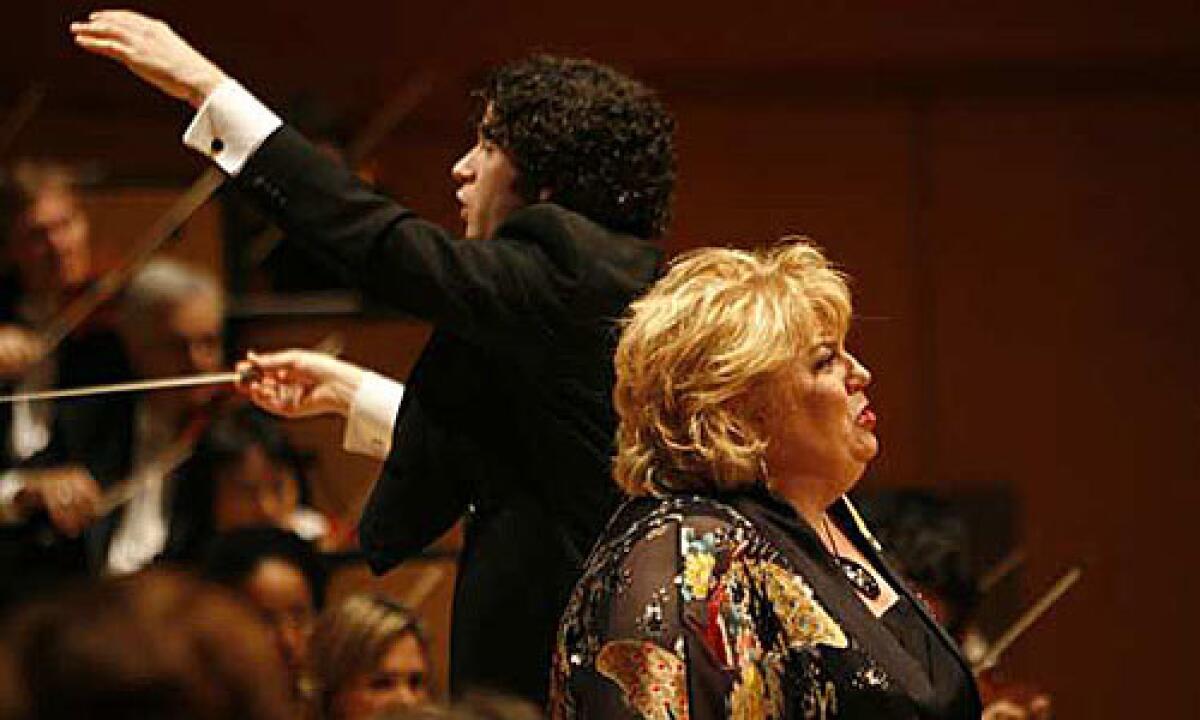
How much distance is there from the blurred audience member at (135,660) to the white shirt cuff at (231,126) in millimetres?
1508

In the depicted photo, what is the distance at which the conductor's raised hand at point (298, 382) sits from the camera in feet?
9.82

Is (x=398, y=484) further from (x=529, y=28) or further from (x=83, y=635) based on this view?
(x=529, y=28)

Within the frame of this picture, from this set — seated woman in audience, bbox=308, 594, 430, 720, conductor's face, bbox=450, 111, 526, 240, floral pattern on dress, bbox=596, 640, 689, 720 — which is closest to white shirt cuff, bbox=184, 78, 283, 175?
conductor's face, bbox=450, 111, 526, 240

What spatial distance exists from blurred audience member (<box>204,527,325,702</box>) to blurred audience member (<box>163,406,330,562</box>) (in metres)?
0.12

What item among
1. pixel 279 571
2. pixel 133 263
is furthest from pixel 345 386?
pixel 133 263

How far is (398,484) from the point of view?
2717mm

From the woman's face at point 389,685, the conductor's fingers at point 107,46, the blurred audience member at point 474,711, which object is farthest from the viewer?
the woman's face at point 389,685

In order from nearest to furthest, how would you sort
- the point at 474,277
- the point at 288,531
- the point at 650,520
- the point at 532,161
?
the point at 650,520 < the point at 474,277 < the point at 532,161 < the point at 288,531

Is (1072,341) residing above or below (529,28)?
below

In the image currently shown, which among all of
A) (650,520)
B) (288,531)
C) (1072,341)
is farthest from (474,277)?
(1072,341)

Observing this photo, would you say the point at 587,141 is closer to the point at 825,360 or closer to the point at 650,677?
the point at 825,360

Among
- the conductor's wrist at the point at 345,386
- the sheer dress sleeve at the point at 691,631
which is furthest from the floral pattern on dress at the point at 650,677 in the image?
the conductor's wrist at the point at 345,386

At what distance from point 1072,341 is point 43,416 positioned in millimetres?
2502

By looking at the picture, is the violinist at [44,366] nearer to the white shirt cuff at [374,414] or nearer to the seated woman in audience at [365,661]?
the seated woman in audience at [365,661]
